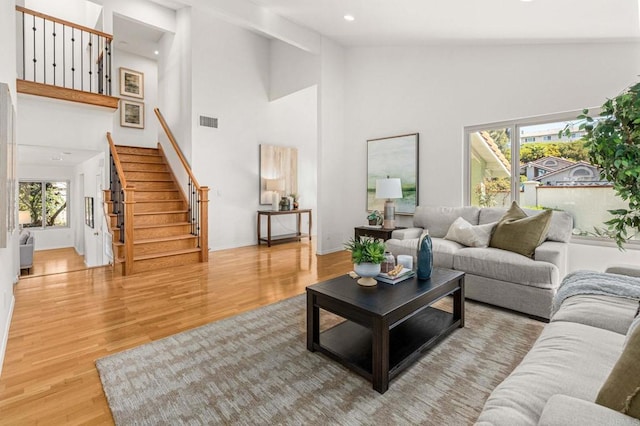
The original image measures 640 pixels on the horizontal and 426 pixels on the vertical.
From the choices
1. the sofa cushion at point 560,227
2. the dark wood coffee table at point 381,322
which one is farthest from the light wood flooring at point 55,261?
the sofa cushion at point 560,227

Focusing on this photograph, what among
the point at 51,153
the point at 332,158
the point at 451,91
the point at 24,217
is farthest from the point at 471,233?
the point at 24,217

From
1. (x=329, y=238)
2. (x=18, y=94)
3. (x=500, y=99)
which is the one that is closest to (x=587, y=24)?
(x=500, y=99)

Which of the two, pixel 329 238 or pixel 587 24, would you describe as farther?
pixel 329 238

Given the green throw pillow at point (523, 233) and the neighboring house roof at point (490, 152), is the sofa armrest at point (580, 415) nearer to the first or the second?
the green throw pillow at point (523, 233)

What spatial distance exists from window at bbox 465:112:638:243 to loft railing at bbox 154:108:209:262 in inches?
156

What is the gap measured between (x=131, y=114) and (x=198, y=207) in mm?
3815

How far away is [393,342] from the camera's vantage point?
2.26 m

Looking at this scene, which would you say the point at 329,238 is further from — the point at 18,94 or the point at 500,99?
the point at 18,94

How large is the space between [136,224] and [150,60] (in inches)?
185

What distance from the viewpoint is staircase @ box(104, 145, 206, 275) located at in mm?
4582

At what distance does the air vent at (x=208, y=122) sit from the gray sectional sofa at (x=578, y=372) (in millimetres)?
5822

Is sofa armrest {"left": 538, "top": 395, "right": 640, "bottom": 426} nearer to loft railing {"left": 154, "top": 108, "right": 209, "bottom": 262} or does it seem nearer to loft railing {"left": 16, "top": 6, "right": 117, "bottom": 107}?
loft railing {"left": 154, "top": 108, "right": 209, "bottom": 262}

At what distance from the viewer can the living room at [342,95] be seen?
11.6 ft

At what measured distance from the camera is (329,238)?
231 inches
